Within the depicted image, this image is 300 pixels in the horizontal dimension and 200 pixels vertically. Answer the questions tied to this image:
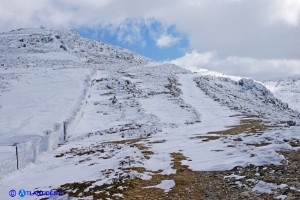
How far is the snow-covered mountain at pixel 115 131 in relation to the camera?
60.0 ft

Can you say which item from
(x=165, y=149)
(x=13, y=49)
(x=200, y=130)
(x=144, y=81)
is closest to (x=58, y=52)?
(x=13, y=49)

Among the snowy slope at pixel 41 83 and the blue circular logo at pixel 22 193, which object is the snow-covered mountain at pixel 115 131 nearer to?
the snowy slope at pixel 41 83

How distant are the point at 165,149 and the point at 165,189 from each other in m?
9.80

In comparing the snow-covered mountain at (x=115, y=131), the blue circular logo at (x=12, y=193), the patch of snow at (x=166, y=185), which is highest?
the snow-covered mountain at (x=115, y=131)

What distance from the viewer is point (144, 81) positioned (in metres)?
74.9

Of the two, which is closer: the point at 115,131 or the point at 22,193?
the point at 22,193

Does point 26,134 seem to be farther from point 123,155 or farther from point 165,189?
point 165,189

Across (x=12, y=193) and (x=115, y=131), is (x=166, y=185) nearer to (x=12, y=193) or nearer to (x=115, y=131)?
(x=12, y=193)

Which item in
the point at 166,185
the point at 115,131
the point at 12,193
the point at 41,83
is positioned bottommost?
the point at 12,193

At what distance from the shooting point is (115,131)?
118 ft

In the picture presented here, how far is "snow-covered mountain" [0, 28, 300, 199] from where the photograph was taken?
60.0 ft

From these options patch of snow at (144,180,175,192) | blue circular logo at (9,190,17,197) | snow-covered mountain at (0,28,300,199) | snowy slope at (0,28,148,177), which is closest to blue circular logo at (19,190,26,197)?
blue circular logo at (9,190,17,197)

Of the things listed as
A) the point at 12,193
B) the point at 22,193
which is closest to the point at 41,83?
the point at 12,193

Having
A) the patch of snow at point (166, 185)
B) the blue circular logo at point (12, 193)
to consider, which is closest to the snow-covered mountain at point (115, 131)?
the patch of snow at point (166, 185)
